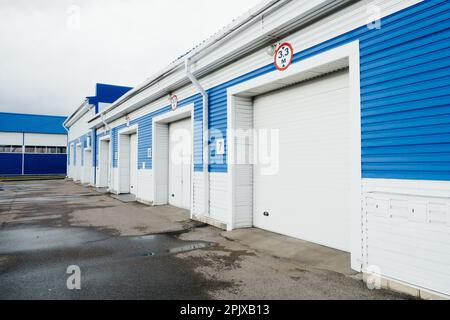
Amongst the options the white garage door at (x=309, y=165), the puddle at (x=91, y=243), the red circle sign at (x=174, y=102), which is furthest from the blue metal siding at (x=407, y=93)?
the red circle sign at (x=174, y=102)

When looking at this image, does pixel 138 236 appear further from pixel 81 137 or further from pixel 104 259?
pixel 81 137

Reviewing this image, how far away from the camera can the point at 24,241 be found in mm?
6453

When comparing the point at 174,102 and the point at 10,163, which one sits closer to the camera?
the point at 174,102

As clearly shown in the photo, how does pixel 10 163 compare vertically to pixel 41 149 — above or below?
below

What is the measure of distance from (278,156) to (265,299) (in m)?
3.67

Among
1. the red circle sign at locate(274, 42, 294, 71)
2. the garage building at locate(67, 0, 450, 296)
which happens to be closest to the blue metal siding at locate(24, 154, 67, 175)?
the garage building at locate(67, 0, 450, 296)

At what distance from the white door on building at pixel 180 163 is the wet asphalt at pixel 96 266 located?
3621mm

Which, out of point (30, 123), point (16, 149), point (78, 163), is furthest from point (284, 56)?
point (30, 123)

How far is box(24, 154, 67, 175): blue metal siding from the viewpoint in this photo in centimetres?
3903

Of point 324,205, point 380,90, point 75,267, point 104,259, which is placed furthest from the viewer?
point 324,205

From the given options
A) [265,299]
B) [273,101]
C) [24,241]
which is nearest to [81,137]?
[24,241]

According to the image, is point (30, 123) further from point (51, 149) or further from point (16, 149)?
point (51, 149)

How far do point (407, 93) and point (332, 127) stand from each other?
172 cm

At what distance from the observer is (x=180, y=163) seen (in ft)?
35.3
